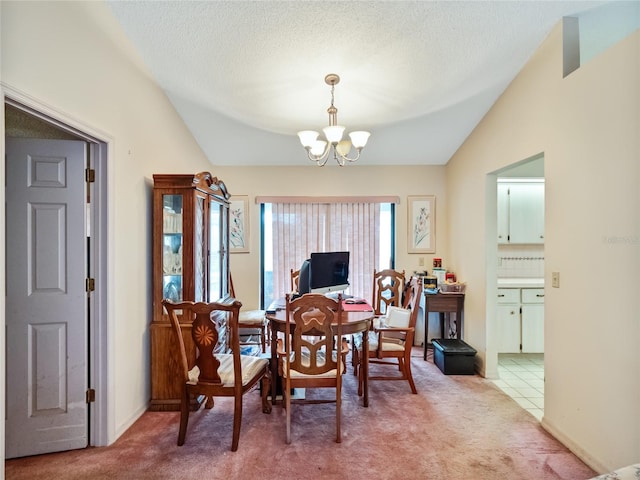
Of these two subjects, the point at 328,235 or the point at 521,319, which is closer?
the point at 521,319

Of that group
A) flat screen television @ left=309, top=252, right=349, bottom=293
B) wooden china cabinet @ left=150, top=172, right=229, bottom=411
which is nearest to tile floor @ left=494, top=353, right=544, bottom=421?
flat screen television @ left=309, top=252, right=349, bottom=293

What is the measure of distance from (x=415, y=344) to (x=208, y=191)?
324 centimetres

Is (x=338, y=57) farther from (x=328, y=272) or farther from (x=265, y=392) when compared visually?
(x=265, y=392)

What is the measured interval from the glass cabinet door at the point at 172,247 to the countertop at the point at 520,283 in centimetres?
338

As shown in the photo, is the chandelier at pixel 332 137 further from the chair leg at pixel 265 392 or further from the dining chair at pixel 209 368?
the chair leg at pixel 265 392


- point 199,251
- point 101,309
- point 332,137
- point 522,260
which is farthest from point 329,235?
point 101,309

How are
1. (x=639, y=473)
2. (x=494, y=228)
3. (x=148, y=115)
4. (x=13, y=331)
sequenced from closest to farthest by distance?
(x=639, y=473), (x=13, y=331), (x=148, y=115), (x=494, y=228)

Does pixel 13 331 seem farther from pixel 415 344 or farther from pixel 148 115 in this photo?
pixel 415 344

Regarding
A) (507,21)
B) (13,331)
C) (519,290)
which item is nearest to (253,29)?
(507,21)

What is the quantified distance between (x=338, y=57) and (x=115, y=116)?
1.66 meters

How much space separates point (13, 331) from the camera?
2.05 metres

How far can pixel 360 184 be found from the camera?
14.6 ft

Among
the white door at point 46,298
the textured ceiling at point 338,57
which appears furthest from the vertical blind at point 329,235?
the white door at point 46,298

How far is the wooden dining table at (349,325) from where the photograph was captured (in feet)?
8.11
